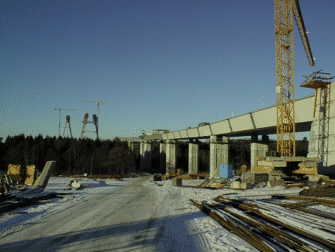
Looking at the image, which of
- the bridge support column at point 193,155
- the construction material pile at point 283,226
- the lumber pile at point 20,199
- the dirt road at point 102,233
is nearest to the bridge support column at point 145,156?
the bridge support column at point 193,155

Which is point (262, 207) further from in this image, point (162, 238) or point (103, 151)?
point (103, 151)

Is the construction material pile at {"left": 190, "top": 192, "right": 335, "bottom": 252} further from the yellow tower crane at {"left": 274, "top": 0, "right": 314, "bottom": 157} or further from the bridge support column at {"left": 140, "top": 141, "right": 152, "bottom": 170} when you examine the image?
the bridge support column at {"left": 140, "top": 141, "right": 152, "bottom": 170}

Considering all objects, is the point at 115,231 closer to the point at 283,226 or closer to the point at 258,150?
the point at 283,226

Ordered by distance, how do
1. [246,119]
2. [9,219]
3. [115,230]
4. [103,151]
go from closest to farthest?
[115,230], [9,219], [246,119], [103,151]

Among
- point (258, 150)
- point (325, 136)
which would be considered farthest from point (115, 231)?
point (258, 150)

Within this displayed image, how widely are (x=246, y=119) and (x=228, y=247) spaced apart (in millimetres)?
28541

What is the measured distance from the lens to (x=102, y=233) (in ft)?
26.1

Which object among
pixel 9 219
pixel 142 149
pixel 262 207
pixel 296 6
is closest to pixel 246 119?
pixel 296 6

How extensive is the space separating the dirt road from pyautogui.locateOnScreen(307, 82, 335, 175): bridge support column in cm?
1789

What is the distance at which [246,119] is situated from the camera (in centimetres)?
3381

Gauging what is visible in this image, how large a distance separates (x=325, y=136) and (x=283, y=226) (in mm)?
18301

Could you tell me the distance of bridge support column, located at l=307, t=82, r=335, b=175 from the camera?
23297mm

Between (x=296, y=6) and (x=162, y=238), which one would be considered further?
(x=296, y=6)

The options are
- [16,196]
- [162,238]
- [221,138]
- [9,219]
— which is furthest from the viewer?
[221,138]
